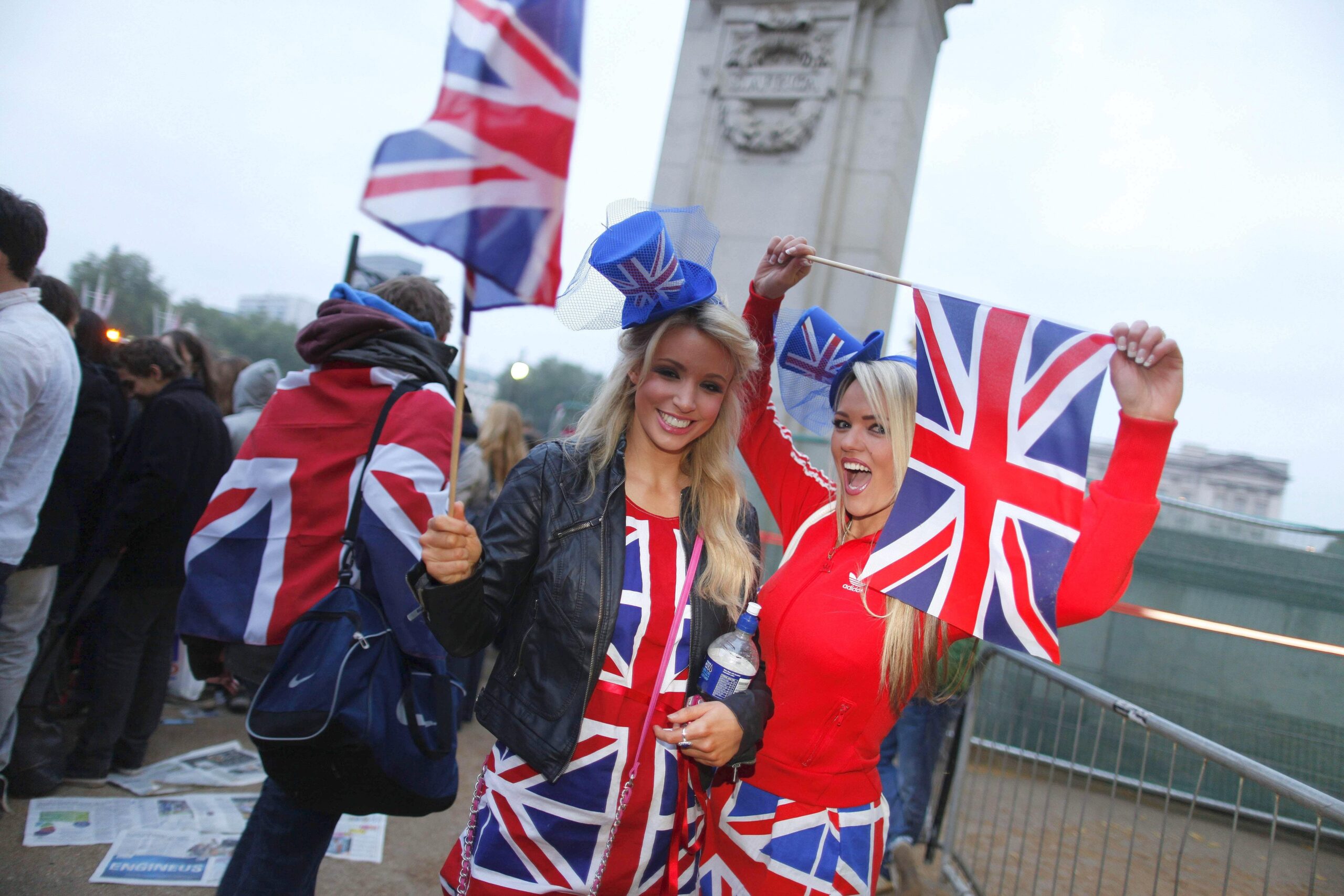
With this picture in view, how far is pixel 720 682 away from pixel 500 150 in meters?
1.19

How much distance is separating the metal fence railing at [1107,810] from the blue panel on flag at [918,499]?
121cm

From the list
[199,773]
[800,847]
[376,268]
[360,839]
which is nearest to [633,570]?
[800,847]

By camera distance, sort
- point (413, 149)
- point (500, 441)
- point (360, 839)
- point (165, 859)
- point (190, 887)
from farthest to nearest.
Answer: point (500, 441), point (360, 839), point (165, 859), point (190, 887), point (413, 149)

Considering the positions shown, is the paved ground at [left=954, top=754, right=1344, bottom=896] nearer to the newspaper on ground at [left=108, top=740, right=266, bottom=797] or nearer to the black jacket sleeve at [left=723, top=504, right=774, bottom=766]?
the black jacket sleeve at [left=723, top=504, right=774, bottom=766]

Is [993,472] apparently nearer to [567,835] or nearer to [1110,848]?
[567,835]

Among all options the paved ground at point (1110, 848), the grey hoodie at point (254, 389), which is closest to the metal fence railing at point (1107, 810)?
the paved ground at point (1110, 848)

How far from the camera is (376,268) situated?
629 cm

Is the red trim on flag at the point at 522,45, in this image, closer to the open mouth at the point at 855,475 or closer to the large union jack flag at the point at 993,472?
the large union jack flag at the point at 993,472

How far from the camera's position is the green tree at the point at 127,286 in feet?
25.9

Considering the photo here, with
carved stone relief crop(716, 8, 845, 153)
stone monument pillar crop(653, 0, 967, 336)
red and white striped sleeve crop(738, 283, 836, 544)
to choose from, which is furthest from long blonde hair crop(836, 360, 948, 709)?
carved stone relief crop(716, 8, 845, 153)

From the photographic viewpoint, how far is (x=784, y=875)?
1.91m

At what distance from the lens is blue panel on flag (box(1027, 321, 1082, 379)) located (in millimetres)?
2020

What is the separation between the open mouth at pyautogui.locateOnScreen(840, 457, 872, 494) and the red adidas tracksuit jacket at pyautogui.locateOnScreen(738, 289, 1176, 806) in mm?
111

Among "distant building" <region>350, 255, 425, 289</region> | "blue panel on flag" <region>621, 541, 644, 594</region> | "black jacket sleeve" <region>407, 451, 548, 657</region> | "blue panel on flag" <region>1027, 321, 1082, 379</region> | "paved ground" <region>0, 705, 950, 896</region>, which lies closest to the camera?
"black jacket sleeve" <region>407, 451, 548, 657</region>
